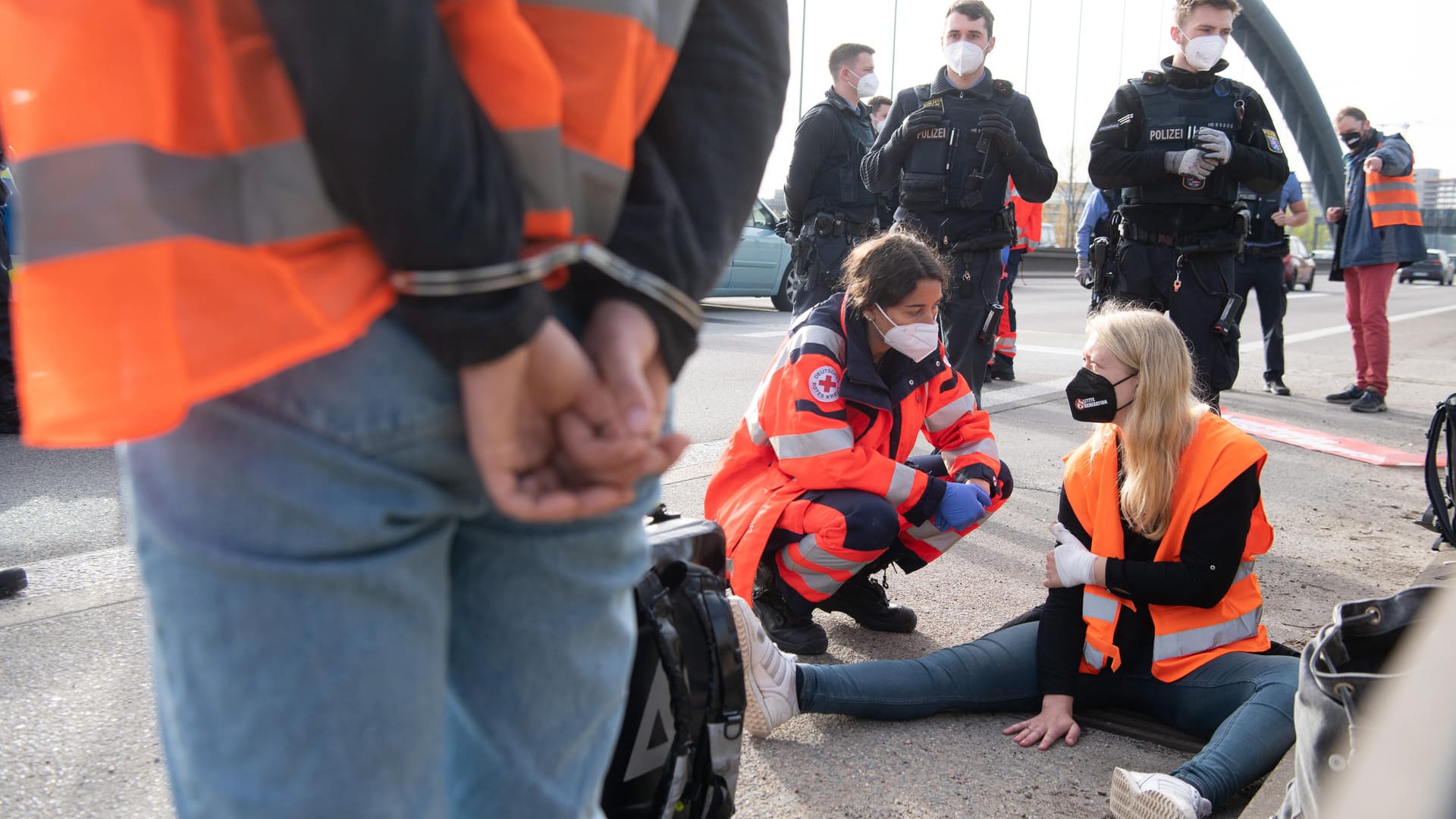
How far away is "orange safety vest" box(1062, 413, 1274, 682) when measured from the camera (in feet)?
8.43

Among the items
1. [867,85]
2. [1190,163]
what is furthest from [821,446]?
[867,85]

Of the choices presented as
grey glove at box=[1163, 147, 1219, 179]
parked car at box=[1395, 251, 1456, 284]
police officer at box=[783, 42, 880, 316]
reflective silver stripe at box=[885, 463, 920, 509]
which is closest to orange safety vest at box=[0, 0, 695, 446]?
reflective silver stripe at box=[885, 463, 920, 509]

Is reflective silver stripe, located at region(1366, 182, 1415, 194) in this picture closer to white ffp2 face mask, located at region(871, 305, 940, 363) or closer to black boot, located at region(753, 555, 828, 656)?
white ffp2 face mask, located at region(871, 305, 940, 363)

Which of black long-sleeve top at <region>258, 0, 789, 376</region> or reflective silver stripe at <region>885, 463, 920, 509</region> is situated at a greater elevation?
black long-sleeve top at <region>258, 0, 789, 376</region>

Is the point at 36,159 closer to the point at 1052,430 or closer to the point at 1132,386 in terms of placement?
the point at 1132,386

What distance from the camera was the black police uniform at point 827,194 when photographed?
19.4 ft

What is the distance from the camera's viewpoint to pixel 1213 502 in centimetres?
258

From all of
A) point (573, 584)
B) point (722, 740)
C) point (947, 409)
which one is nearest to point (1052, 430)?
point (947, 409)

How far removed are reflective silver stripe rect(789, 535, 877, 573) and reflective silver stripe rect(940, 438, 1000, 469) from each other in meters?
0.63

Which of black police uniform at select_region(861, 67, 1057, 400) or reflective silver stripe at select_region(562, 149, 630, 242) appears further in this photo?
black police uniform at select_region(861, 67, 1057, 400)

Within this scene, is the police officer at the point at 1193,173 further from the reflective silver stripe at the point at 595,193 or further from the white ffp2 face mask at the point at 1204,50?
the reflective silver stripe at the point at 595,193

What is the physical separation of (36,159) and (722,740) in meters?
1.24

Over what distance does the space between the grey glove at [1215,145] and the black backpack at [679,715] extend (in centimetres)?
392

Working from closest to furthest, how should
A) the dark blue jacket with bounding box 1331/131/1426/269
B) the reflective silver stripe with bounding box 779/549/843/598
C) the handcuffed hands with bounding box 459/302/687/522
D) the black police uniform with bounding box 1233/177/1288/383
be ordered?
the handcuffed hands with bounding box 459/302/687/522 < the reflective silver stripe with bounding box 779/549/843/598 < the dark blue jacket with bounding box 1331/131/1426/269 < the black police uniform with bounding box 1233/177/1288/383
